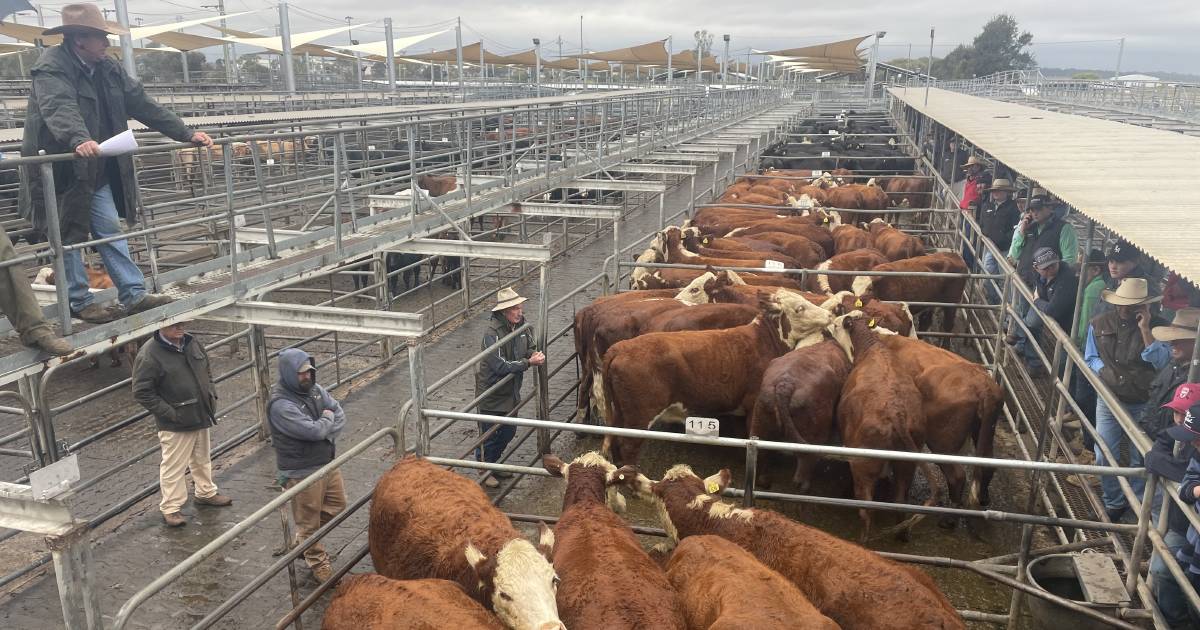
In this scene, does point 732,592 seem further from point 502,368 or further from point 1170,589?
point 502,368

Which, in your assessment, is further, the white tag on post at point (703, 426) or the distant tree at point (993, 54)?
the distant tree at point (993, 54)

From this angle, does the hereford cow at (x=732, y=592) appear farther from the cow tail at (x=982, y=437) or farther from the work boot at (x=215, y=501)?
the work boot at (x=215, y=501)

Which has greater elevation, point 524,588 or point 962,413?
point 524,588

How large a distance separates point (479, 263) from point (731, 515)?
42.5 ft

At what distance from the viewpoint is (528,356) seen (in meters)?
7.57

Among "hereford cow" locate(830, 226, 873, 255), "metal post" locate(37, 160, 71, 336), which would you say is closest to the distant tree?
"hereford cow" locate(830, 226, 873, 255)

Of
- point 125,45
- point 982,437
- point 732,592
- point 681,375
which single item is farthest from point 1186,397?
point 125,45

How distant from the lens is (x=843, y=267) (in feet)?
35.1

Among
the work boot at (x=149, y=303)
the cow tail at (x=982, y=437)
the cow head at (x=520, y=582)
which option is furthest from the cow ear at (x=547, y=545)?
the cow tail at (x=982, y=437)

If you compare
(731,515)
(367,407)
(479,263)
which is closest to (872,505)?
(731,515)

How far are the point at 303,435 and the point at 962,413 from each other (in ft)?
16.7

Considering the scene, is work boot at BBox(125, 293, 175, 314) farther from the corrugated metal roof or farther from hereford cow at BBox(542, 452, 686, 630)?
the corrugated metal roof

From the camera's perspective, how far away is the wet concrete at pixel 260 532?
566 cm

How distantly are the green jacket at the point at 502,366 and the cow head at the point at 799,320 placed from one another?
8.23 ft
